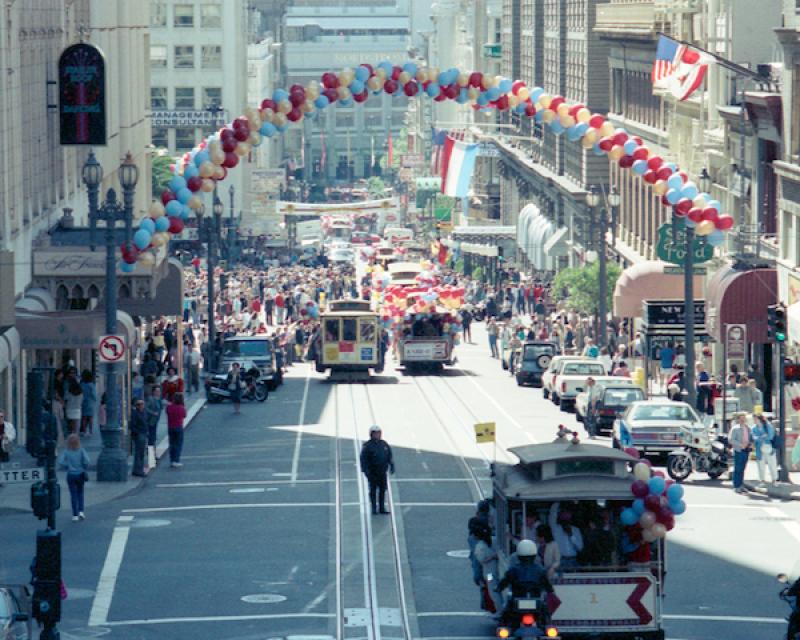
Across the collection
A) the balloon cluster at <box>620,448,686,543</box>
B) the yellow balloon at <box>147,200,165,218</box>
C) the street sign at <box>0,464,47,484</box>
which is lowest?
the balloon cluster at <box>620,448,686,543</box>

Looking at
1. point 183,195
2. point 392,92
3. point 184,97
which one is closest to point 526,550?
point 183,195

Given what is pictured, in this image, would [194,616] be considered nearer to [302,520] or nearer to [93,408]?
[302,520]

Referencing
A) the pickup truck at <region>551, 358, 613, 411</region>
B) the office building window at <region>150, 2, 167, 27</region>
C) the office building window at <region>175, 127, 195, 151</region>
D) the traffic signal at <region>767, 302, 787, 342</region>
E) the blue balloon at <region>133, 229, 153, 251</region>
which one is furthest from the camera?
the office building window at <region>175, 127, 195, 151</region>

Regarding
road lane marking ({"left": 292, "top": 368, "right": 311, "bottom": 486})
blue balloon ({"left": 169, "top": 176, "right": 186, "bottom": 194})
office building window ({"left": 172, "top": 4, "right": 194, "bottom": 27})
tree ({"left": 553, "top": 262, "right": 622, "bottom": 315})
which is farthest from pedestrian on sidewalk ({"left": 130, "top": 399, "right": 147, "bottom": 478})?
office building window ({"left": 172, "top": 4, "right": 194, "bottom": 27})

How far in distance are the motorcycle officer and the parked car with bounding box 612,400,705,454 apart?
1904 centimetres

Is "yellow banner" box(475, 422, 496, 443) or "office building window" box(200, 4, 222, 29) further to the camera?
"office building window" box(200, 4, 222, 29)

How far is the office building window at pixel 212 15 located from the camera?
515 ft

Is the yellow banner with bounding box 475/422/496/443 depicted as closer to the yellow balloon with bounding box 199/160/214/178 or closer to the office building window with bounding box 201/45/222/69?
the yellow balloon with bounding box 199/160/214/178

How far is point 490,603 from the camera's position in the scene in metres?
25.5

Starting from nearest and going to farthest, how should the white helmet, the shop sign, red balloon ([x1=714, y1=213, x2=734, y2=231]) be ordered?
the white helmet < red balloon ([x1=714, y1=213, x2=734, y2=231]) < the shop sign

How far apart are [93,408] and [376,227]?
147187 millimetres

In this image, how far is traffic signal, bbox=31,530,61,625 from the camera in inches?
904

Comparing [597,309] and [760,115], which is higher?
[760,115]

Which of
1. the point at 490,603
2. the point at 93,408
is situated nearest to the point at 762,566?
the point at 490,603
